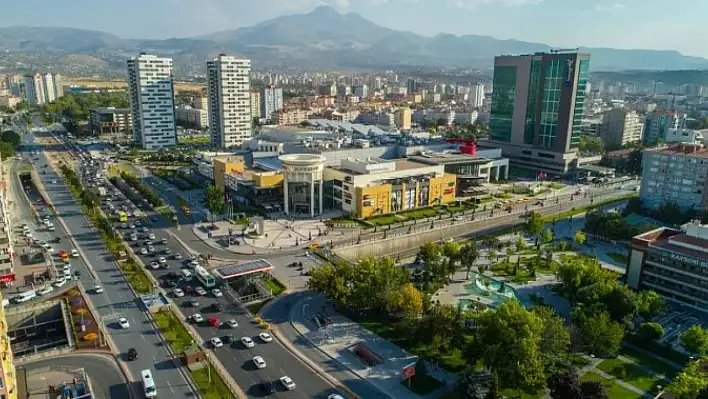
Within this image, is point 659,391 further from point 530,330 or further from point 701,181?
point 701,181

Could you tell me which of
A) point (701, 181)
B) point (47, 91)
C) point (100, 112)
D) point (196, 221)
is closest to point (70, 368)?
point (196, 221)

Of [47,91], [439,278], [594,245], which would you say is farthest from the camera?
[47,91]

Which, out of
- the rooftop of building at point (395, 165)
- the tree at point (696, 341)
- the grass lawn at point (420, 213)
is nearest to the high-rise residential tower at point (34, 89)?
the rooftop of building at point (395, 165)

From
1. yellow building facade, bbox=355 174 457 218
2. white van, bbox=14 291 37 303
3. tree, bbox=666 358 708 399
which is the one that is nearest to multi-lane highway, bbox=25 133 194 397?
white van, bbox=14 291 37 303

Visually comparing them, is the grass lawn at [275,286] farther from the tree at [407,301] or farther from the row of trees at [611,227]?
the row of trees at [611,227]

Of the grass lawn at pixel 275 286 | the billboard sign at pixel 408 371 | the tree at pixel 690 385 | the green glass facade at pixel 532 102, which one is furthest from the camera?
the green glass facade at pixel 532 102

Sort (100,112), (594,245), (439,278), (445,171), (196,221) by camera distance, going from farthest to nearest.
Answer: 1. (100,112)
2. (445,171)
3. (196,221)
4. (594,245)
5. (439,278)
